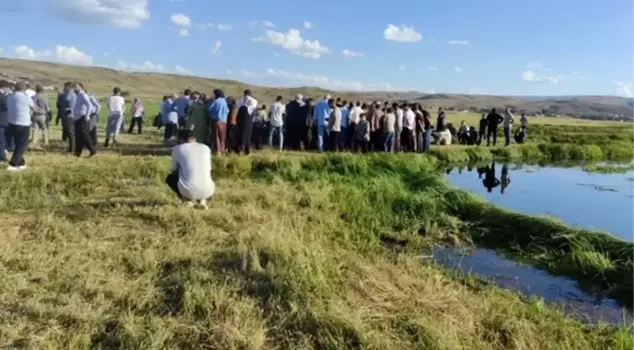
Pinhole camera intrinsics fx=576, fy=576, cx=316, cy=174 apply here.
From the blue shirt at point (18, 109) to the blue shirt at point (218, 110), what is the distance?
13.5 ft

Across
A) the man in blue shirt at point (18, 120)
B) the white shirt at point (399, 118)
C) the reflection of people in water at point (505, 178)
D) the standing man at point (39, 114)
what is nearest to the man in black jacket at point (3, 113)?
the man in blue shirt at point (18, 120)

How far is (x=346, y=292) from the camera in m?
6.20

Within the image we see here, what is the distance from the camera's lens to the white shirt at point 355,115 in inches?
685

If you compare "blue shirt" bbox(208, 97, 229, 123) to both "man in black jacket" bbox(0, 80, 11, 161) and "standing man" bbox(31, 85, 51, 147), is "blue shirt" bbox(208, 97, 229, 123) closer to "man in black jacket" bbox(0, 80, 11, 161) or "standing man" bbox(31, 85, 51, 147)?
"man in black jacket" bbox(0, 80, 11, 161)

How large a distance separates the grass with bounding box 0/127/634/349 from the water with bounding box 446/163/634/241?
2.83 metres

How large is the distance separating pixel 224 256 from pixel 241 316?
156 cm

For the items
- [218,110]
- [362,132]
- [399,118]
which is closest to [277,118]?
[362,132]

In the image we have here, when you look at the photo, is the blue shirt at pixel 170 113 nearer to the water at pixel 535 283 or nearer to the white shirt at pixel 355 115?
the white shirt at pixel 355 115

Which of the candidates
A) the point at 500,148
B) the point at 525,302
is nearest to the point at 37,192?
the point at 525,302

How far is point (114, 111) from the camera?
15.9 meters

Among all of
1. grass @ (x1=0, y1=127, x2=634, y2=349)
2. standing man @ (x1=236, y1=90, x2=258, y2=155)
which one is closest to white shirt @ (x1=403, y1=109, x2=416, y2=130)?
standing man @ (x1=236, y1=90, x2=258, y2=155)

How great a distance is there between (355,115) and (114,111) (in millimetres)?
6916

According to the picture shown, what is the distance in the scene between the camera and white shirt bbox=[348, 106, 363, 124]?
17.4 m

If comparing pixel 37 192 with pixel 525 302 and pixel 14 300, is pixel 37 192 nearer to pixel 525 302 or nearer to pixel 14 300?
pixel 14 300
